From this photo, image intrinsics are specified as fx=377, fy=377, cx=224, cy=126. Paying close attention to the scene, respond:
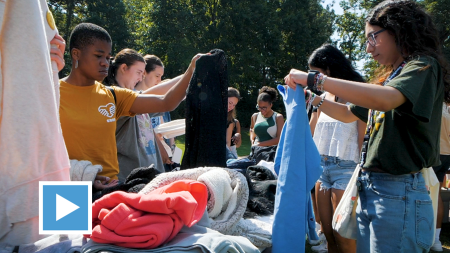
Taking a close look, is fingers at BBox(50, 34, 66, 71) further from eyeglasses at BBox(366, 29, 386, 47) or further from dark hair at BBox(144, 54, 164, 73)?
dark hair at BBox(144, 54, 164, 73)

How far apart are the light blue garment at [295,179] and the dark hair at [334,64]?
125 cm

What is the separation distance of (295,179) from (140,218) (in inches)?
36.1

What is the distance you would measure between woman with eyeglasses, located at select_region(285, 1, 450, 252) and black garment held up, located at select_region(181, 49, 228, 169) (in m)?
0.46

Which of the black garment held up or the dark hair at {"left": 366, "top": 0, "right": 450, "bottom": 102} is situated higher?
the dark hair at {"left": 366, "top": 0, "right": 450, "bottom": 102}

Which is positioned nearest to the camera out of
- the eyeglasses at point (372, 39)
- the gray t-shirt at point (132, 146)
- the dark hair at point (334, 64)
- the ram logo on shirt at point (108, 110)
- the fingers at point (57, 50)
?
the fingers at point (57, 50)

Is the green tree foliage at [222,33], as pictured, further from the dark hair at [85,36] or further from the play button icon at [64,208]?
the play button icon at [64,208]

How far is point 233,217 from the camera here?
1.75 m

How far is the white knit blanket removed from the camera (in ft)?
5.39

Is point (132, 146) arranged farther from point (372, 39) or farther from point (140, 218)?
point (372, 39)

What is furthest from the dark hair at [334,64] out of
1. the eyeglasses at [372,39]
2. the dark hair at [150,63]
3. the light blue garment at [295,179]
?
the dark hair at [150,63]

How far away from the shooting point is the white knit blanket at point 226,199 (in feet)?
5.39

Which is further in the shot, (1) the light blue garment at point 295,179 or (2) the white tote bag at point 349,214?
(2) the white tote bag at point 349,214

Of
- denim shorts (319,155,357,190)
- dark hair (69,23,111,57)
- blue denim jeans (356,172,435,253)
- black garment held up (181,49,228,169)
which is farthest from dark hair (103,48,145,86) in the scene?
blue denim jeans (356,172,435,253)

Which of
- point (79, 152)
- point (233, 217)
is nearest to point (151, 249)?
point (233, 217)
